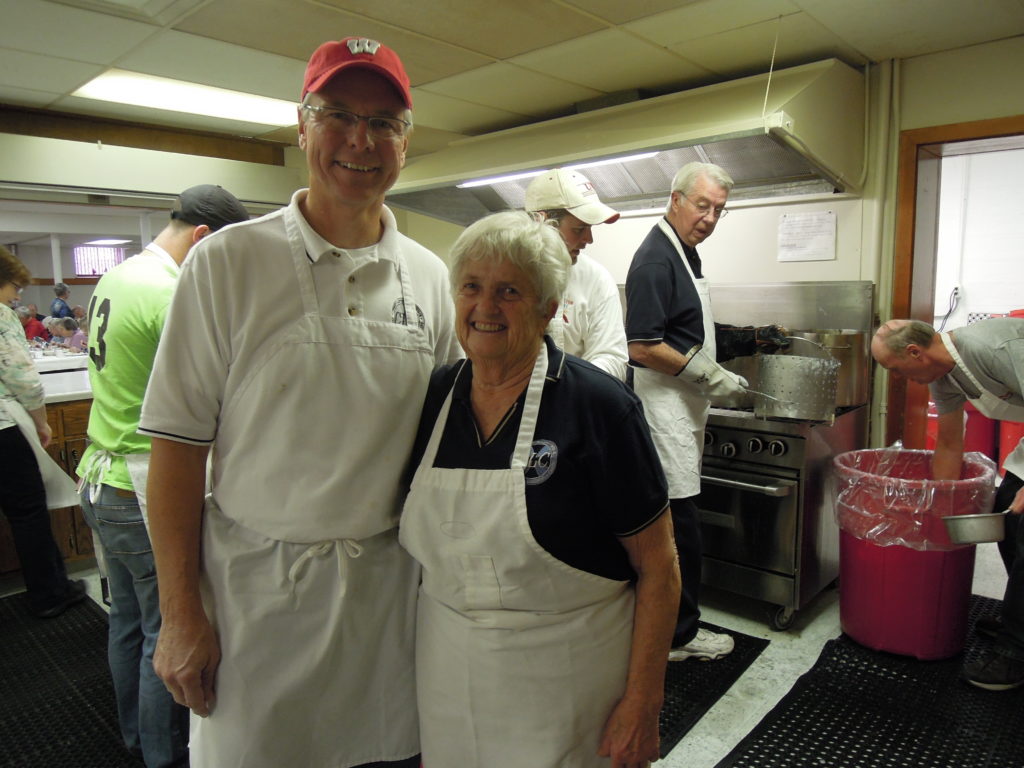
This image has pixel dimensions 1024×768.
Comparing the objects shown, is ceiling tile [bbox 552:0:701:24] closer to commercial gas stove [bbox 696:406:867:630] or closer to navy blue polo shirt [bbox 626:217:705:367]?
navy blue polo shirt [bbox 626:217:705:367]

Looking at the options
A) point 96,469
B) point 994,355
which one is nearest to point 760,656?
point 994,355

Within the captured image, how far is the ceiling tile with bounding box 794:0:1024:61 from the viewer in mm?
2295

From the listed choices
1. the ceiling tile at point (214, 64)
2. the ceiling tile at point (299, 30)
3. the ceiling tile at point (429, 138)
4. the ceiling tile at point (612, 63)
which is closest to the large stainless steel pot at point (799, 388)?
the ceiling tile at point (612, 63)

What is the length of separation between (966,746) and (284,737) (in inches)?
77.2

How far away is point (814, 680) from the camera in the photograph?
91.7 inches

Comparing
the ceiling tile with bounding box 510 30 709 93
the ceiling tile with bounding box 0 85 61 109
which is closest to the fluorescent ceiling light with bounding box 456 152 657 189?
the ceiling tile with bounding box 510 30 709 93

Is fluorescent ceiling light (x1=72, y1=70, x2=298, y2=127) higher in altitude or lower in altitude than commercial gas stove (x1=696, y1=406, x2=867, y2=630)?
higher

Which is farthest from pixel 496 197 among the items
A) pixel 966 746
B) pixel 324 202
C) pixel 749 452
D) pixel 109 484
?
pixel 966 746

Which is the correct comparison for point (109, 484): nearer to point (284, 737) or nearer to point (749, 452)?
point (284, 737)

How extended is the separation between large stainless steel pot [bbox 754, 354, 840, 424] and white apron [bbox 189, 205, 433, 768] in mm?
1850

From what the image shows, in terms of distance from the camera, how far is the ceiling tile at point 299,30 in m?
2.31

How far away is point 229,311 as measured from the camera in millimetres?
1032

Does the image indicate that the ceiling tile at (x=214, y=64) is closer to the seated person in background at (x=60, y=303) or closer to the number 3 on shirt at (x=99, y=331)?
the number 3 on shirt at (x=99, y=331)

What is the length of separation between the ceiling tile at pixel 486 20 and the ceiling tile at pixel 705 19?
0.20 meters
